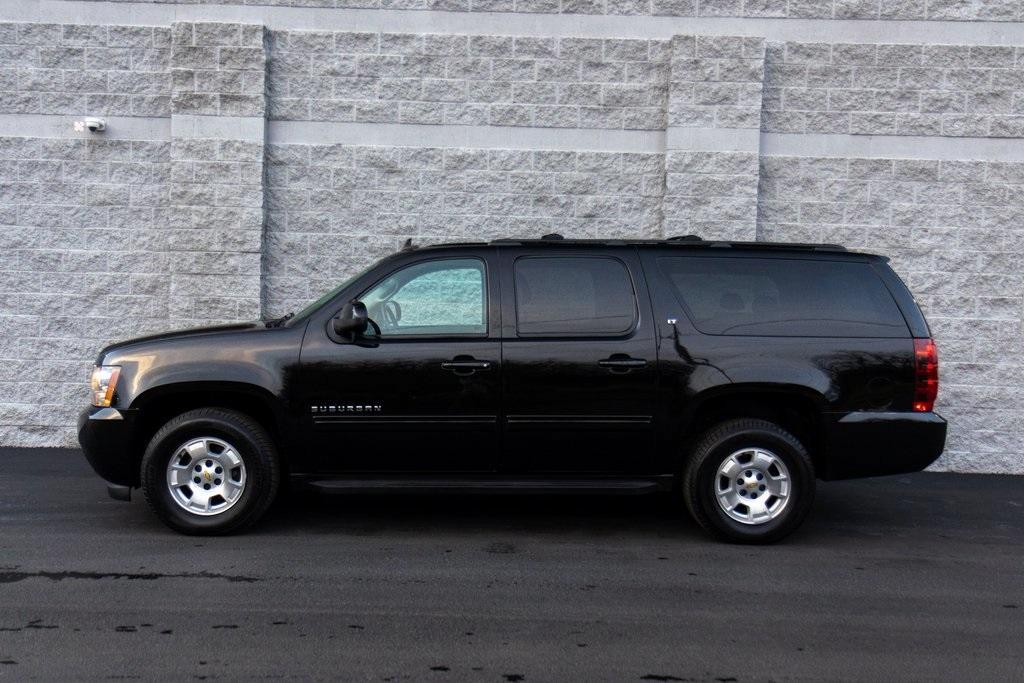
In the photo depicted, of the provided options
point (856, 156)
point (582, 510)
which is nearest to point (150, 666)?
point (582, 510)

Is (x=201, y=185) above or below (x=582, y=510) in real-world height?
above

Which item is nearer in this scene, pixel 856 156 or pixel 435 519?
pixel 435 519

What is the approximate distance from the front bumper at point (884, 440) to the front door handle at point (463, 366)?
2.20 m

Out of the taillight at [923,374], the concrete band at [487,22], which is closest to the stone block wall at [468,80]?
the concrete band at [487,22]

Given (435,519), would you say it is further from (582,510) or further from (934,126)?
(934,126)

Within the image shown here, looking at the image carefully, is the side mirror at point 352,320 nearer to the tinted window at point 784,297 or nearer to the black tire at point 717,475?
the tinted window at point 784,297

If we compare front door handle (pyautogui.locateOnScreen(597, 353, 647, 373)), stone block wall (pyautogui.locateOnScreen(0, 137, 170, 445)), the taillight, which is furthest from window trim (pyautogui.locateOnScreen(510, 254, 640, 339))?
stone block wall (pyautogui.locateOnScreen(0, 137, 170, 445))

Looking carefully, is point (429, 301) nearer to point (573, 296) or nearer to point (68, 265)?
point (573, 296)

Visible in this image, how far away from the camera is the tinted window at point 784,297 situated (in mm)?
6613

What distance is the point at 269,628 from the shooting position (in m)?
4.96

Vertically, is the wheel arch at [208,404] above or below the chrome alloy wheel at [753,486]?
above

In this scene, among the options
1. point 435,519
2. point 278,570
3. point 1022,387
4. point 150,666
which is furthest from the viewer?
point 1022,387

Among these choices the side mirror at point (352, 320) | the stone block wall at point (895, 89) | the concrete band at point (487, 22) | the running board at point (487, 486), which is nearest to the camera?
the side mirror at point (352, 320)

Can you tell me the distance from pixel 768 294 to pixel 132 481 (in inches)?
167
